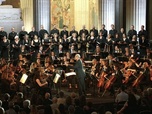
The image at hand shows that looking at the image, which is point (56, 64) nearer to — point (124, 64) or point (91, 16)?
point (124, 64)

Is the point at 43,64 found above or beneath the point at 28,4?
beneath

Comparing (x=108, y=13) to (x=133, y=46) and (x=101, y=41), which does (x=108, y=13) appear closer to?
(x=101, y=41)

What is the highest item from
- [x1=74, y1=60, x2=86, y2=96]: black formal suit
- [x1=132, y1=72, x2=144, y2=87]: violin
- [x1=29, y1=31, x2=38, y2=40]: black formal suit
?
[x1=29, y1=31, x2=38, y2=40]: black formal suit

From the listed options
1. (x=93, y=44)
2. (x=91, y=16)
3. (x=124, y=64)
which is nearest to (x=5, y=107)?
(x=124, y=64)

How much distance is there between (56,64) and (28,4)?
326 inches

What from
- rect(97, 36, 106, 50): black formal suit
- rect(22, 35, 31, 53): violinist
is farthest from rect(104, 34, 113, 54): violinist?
rect(22, 35, 31, 53): violinist

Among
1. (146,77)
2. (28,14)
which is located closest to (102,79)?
(146,77)

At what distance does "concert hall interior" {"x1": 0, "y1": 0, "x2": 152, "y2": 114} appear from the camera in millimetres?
10994

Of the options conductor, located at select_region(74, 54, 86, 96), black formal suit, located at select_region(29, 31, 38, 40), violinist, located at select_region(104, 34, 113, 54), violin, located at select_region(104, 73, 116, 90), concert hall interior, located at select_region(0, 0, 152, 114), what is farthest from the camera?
black formal suit, located at select_region(29, 31, 38, 40)

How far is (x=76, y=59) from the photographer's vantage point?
14648mm

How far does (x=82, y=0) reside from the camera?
29.4 meters

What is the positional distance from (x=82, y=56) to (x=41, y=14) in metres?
4.00

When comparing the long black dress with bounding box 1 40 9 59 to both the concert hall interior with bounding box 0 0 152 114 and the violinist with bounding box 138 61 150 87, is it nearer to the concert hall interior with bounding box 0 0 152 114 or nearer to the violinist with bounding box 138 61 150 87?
the concert hall interior with bounding box 0 0 152 114

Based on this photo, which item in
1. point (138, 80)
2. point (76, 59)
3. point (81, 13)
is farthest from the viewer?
point (81, 13)
